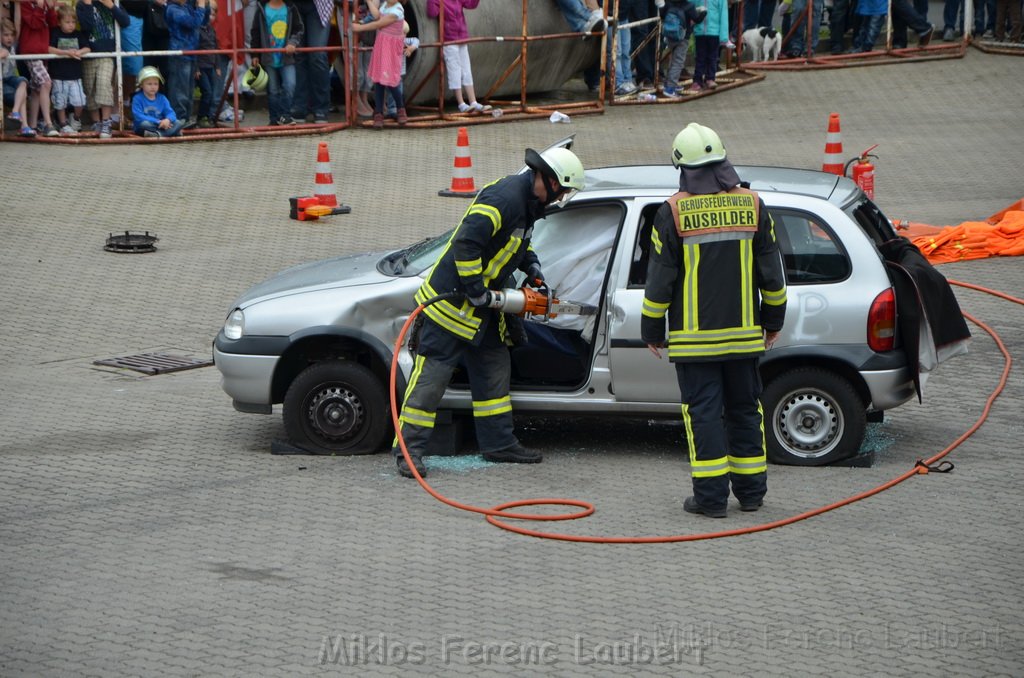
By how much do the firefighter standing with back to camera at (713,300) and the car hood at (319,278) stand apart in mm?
1787

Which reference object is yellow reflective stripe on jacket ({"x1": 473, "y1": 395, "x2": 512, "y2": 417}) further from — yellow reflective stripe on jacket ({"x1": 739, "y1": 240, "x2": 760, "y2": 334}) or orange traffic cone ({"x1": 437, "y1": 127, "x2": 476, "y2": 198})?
orange traffic cone ({"x1": 437, "y1": 127, "x2": 476, "y2": 198})

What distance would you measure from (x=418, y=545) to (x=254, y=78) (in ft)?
40.1

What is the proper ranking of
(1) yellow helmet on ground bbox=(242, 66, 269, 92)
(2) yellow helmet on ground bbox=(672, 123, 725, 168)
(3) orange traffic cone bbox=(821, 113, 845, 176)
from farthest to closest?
(1) yellow helmet on ground bbox=(242, 66, 269, 92), (3) orange traffic cone bbox=(821, 113, 845, 176), (2) yellow helmet on ground bbox=(672, 123, 725, 168)

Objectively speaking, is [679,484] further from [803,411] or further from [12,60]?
[12,60]

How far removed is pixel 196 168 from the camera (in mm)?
15789

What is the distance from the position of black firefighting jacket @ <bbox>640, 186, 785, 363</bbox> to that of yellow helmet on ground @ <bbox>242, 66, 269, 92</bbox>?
464 inches

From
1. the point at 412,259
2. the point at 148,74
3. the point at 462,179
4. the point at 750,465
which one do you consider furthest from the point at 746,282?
the point at 148,74

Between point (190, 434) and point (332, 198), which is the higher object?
point (332, 198)

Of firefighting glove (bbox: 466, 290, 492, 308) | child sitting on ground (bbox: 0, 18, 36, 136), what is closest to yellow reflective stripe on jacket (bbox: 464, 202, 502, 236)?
firefighting glove (bbox: 466, 290, 492, 308)

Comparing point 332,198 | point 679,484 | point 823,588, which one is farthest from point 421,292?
A: point 332,198

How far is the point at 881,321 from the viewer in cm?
719

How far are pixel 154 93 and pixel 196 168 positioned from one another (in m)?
1.29

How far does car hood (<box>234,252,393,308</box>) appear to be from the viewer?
7.72 m

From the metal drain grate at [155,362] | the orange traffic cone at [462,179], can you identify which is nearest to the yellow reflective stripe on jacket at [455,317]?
the metal drain grate at [155,362]
